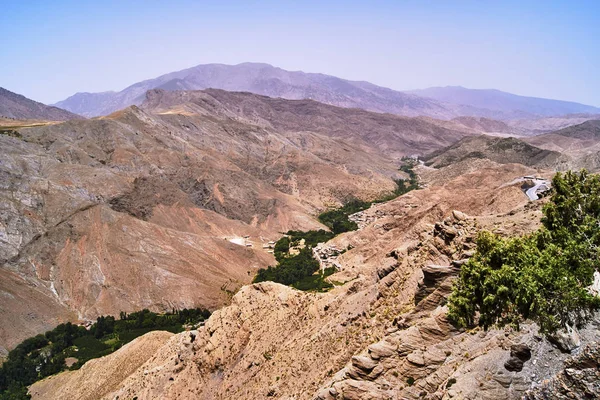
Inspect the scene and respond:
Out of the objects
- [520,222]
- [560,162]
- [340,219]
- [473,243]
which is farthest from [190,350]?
[560,162]

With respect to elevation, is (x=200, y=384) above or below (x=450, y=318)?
below

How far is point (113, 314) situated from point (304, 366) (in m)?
45.3

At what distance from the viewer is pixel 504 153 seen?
15300 centimetres

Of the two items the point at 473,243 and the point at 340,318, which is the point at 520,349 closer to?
the point at 473,243

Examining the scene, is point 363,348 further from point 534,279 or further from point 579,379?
point 579,379

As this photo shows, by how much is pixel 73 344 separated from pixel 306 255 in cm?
4013

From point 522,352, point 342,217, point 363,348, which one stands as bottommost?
point 342,217

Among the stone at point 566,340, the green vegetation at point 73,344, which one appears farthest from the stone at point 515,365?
the green vegetation at point 73,344

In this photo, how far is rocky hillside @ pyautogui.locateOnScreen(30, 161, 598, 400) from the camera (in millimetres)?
14055

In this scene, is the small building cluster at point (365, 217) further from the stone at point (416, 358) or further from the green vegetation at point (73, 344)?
the stone at point (416, 358)

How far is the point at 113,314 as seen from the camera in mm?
60062

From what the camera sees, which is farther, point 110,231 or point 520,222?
point 110,231

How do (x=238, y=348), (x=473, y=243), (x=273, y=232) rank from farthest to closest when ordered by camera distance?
1. (x=273, y=232)
2. (x=238, y=348)
3. (x=473, y=243)

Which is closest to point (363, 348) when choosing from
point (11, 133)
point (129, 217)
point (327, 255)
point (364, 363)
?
point (364, 363)
